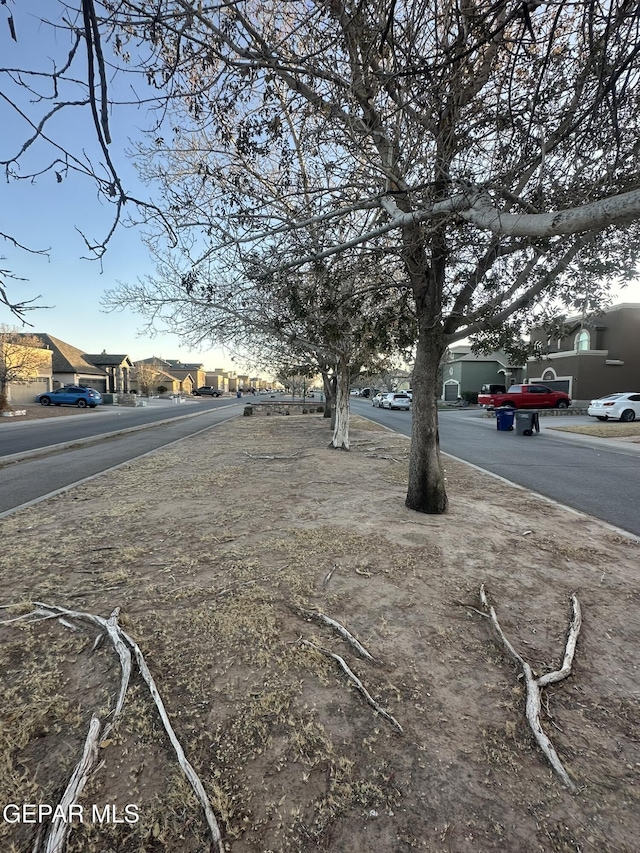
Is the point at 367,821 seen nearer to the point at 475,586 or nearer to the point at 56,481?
the point at 475,586

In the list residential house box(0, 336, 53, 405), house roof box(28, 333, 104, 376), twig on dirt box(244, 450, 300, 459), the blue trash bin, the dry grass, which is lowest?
twig on dirt box(244, 450, 300, 459)

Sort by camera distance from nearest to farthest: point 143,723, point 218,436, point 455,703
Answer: point 143,723 → point 455,703 → point 218,436

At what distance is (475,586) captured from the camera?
12.0 feet

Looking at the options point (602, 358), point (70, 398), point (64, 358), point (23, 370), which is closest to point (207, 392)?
point (64, 358)

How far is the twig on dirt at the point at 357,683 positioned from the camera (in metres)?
2.14

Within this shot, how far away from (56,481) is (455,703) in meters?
8.38

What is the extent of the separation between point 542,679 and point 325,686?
52.5 inches

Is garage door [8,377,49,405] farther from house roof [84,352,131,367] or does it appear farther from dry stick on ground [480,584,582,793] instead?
dry stick on ground [480,584,582,793]

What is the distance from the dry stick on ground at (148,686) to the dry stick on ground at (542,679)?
60.7 inches

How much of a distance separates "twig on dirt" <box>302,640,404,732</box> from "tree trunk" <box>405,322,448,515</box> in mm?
3470

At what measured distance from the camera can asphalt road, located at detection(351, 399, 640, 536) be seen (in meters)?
6.74


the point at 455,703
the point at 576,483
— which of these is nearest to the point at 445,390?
the point at 576,483

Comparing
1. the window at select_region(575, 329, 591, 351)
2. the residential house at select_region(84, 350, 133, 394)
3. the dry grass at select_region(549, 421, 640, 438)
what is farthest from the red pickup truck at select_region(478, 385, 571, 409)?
the residential house at select_region(84, 350, 133, 394)

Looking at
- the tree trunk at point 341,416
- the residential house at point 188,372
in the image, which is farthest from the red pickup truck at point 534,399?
the residential house at point 188,372
